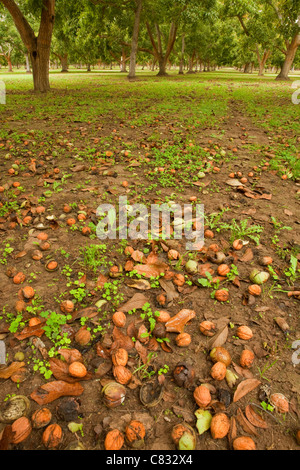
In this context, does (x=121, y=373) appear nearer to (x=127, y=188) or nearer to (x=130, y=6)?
(x=127, y=188)

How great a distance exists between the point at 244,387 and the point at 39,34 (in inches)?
528

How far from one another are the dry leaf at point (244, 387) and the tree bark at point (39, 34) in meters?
13.2

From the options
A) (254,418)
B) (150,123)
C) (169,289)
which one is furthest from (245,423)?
(150,123)

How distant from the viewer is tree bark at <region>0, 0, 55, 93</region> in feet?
Answer: 32.4

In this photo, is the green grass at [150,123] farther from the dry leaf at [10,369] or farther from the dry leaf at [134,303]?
the dry leaf at [10,369]

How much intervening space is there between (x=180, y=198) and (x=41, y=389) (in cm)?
265

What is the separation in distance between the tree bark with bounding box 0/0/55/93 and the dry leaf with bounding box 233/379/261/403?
13.2 m

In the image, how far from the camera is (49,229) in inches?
115

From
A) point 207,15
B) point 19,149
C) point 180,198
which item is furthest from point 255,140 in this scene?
point 207,15

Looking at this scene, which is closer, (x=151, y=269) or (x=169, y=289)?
(x=169, y=289)

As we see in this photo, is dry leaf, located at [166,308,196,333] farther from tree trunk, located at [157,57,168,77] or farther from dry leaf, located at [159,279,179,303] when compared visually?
tree trunk, located at [157,57,168,77]

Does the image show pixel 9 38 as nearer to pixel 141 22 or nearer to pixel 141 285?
pixel 141 22

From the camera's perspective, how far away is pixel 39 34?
10.4 metres

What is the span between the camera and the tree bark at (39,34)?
9862 millimetres
